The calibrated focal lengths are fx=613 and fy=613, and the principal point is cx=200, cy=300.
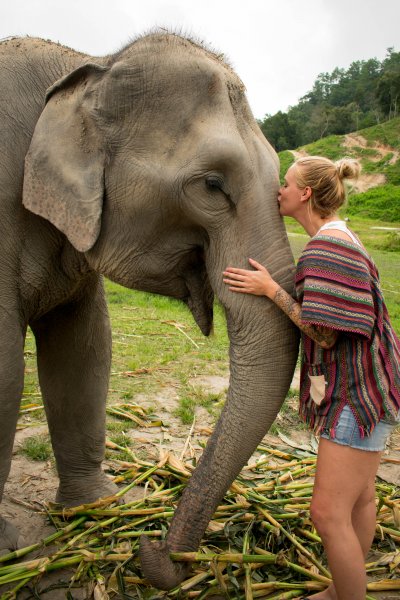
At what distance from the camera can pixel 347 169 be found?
2.14m

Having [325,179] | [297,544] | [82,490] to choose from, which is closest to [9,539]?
[82,490]

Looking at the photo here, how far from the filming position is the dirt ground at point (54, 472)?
2820mm

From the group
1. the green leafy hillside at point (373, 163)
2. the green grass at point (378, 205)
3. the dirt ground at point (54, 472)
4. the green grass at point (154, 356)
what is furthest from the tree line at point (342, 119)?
the dirt ground at point (54, 472)

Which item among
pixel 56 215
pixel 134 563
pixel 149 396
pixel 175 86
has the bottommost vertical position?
pixel 134 563

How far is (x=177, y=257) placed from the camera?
2.25 m

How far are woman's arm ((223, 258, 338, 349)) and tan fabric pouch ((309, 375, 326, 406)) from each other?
5.6 inches

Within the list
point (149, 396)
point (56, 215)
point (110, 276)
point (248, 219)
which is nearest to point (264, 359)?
point (248, 219)

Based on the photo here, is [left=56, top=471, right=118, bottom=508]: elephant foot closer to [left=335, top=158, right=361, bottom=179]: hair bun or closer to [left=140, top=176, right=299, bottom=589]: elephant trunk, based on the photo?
[left=140, top=176, right=299, bottom=589]: elephant trunk

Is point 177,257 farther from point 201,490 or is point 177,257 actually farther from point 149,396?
point 149,396

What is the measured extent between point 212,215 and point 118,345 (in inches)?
157

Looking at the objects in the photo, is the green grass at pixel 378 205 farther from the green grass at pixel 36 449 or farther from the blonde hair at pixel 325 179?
the blonde hair at pixel 325 179

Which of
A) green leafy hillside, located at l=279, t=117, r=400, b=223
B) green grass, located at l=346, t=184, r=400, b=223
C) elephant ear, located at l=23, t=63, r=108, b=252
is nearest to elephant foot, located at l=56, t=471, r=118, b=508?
elephant ear, located at l=23, t=63, r=108, b=252

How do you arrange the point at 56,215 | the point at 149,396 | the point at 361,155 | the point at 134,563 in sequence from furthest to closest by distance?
1. the point at 361,155
2. the point at 149,396
3. the point at 134,563
4. the point at 56,215

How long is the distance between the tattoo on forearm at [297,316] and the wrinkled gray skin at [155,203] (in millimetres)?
64
